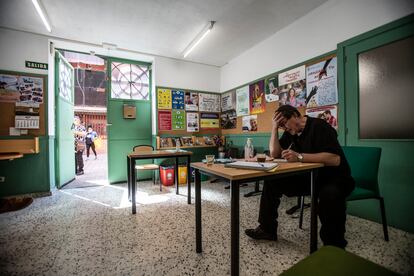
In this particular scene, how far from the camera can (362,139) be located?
229cm

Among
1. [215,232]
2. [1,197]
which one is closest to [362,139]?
[215,232]

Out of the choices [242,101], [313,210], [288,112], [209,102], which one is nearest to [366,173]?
[313,210]

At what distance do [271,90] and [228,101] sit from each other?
1394mm

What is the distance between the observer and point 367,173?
182 cm

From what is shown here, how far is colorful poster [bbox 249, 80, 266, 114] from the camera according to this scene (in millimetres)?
3756

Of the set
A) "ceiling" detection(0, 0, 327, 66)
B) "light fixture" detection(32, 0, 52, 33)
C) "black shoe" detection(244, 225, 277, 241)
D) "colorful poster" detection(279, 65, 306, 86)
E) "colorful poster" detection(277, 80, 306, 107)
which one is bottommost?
"black shoe" detection(244, 225, 277, 241)

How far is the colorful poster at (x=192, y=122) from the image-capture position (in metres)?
4.70

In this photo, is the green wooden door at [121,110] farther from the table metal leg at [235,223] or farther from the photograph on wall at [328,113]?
the table metal leg at [235,223]

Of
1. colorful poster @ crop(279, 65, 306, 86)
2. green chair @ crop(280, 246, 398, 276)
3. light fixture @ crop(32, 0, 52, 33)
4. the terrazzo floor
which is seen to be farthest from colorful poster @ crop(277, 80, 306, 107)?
light fixture @ crop(32, 0, 52, 33)

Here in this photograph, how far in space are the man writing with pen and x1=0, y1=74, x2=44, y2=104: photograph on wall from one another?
159 inches

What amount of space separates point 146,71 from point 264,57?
274 centimetres

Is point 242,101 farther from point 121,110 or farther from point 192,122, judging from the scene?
point 121,110

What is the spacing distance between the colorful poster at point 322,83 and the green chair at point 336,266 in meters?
2.47

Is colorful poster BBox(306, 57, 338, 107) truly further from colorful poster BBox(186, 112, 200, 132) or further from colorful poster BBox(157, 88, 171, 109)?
colorful poster BBox(157, 88, 171, 109)
